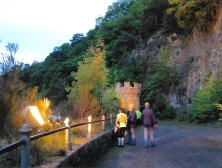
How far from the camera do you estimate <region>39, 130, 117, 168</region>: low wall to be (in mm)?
5718

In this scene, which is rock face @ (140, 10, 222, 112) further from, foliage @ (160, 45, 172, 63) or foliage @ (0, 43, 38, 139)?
foliage @ (0, 43, 38, 139)

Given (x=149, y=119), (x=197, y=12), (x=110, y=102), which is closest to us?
(x=149, y=119)

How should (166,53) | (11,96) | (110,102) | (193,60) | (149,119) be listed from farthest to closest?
(166,53)
(193,60)
(110,102)
(149,119)
(11,96)

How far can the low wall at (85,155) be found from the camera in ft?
18.8

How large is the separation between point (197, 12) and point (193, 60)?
6.79 metres

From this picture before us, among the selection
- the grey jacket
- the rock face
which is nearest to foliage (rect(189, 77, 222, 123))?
the rock face

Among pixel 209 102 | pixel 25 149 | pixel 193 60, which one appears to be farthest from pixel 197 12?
pixel 25 149

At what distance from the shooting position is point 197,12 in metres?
30.6

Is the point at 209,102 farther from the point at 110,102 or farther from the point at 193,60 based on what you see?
the point at 193,60

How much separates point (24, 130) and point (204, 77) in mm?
29576

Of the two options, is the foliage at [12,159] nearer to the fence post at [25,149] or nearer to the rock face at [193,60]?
the fence post at [25,149]

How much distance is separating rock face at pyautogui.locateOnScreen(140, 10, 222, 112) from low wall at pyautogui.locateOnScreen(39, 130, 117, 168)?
19.5 m

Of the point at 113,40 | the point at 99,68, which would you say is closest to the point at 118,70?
the point at 113,40

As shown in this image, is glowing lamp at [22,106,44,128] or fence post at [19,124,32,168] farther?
glowing lamp at [22,106,44,128]
